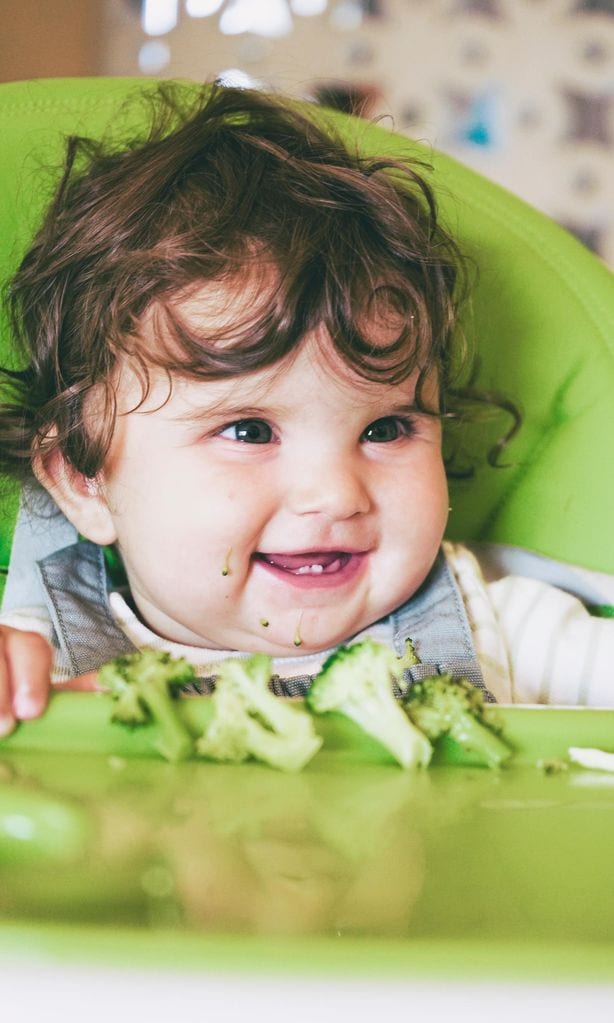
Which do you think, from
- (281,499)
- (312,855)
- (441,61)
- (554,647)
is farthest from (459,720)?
(441,61)

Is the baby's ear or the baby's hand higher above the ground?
the baby's hand

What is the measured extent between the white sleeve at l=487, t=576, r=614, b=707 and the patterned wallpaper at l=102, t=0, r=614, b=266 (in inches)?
59.2

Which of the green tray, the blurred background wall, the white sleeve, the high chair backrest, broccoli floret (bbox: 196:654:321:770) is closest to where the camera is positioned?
the green tray

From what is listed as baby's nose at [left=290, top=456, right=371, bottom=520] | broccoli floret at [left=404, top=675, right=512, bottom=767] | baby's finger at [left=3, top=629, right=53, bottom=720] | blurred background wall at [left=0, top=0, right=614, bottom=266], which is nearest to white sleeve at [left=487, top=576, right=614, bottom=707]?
baby's nose at [left=290, top=456, right=371, bottom=520]

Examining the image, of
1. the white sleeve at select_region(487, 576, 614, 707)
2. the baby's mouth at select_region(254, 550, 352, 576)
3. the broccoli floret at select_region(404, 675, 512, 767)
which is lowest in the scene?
the white sleeve at select_region(487, 576, 614, 707)

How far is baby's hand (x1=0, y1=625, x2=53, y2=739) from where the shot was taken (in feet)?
1.86

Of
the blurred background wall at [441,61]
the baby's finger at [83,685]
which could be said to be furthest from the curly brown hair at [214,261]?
the blurred background wall at [441,61]

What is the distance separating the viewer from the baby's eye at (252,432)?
80 centimetres

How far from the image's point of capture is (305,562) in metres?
0.82

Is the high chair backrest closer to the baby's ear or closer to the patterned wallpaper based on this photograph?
the baby's ear

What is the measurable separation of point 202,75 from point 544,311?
1.45 meters

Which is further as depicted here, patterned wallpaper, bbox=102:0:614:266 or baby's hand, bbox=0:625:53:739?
patterned wallpaper, bbox=102:0:614:266

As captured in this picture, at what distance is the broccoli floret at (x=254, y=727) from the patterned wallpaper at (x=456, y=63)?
1.85m

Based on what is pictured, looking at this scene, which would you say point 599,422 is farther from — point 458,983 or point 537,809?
point 458,983
